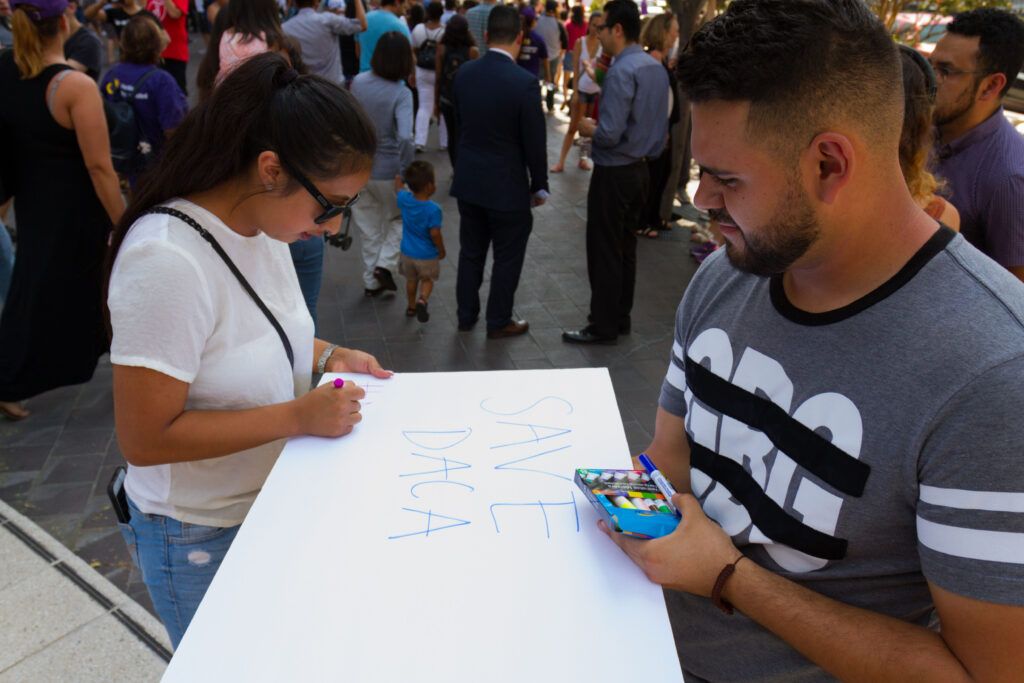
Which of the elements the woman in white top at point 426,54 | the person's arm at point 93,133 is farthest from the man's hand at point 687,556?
the woman in white top at point 426,54

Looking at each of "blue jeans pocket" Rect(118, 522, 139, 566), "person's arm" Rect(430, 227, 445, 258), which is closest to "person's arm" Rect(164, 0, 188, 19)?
"person's arm" Rect(430, 227, 445, 258)

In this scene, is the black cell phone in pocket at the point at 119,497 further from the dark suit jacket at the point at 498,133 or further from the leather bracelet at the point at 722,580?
the dark suit jacket at the point at 498,133

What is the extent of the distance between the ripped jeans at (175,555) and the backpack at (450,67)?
6.60 metres

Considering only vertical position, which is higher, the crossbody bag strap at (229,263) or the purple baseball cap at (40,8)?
the purple baseball cap at (40,8)

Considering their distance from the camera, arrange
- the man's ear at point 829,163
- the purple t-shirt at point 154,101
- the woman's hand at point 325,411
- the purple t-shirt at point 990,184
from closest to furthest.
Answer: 1. the man's ear at point 829,163
2. the woman's hand at point 325,411
3. the purple t-shirt at point 990,184
4. the purple t-shirt at point 154,101

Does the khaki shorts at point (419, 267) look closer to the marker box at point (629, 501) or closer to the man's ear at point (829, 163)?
the marker box at point (629, 501)

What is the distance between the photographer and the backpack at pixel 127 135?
413 cm

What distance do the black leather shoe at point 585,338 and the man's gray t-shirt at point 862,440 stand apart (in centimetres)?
356

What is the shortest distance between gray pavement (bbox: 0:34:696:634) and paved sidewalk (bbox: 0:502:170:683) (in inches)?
4.9

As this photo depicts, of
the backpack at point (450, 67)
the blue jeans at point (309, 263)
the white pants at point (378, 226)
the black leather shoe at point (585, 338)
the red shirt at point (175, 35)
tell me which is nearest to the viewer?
the blue jeans at point (309, 263)

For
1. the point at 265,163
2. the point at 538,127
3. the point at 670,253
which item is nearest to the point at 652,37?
the point at 670,253

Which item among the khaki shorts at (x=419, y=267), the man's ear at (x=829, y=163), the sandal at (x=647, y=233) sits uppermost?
the man's ear at (x=829, y=163)

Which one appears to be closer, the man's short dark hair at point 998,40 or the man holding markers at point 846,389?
the man holding markers at point 846,389

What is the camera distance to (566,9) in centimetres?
1416
